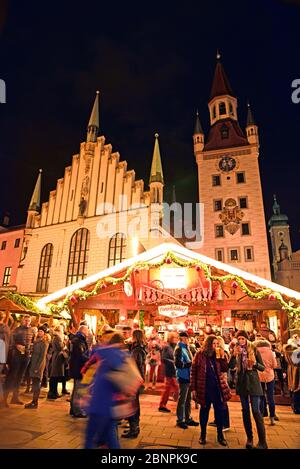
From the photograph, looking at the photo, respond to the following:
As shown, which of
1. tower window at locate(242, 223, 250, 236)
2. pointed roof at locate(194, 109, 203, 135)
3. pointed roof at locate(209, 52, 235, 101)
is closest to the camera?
tower window at locate(242, 223, 250, 236)

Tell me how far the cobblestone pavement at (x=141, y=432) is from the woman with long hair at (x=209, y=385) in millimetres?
371

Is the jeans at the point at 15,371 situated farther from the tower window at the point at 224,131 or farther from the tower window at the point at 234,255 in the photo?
the tower window at the point at 224,131

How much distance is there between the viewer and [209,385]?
5051 millimetres

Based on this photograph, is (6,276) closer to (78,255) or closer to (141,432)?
(78,255)

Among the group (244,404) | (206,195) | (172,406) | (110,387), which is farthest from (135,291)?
(206,195)

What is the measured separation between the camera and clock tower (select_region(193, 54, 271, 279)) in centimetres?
2730

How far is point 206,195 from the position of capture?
30.6m

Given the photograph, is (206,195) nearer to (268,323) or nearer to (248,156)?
(248,156)

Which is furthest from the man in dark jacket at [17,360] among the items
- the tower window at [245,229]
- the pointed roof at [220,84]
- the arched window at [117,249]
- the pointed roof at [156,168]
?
the pointed roof at [220,84]

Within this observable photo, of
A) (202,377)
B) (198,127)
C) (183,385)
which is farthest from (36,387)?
(198,127)

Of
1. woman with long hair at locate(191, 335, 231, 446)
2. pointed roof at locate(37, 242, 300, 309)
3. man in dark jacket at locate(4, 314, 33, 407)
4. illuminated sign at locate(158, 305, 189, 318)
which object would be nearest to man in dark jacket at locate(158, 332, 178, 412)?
woman with long hair at locate(191, 335, 231, 446)

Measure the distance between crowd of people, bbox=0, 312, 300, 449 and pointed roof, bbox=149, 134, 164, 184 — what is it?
15.9 meters

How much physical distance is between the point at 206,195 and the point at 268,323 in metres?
18.9

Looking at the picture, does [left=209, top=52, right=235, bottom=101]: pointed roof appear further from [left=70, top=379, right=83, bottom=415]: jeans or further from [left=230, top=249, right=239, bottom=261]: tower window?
[left=70, top=379, right=83, bottom=415]: jeans
